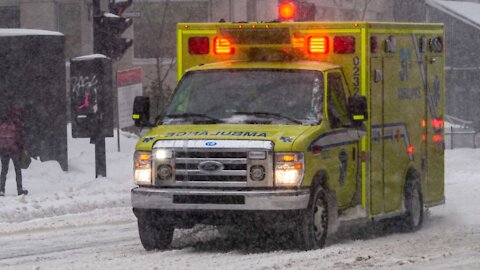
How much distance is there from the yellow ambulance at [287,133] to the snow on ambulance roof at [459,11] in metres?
41.3

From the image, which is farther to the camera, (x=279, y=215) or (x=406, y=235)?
(x=406, y=235)

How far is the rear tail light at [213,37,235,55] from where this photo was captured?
14562mm

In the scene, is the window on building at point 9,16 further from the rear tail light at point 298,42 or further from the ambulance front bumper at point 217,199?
the ambulance front bumper at point 217,199

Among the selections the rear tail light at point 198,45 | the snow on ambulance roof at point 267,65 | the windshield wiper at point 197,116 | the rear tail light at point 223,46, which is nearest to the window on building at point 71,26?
the rear tail light at point 198,45

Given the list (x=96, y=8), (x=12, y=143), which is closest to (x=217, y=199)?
(x=12, y=143)

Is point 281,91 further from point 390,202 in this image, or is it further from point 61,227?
point 61,227

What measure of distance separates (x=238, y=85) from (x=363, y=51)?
1.53m

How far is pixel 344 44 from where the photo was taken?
46.8 ft

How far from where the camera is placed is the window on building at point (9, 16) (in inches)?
1677

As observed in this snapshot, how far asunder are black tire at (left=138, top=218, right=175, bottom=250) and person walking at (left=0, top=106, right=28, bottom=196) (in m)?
8.06

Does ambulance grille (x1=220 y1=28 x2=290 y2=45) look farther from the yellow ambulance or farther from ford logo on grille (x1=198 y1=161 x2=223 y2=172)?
ford logo on grille (x1=198 y1=161 x2=223 y2=172)

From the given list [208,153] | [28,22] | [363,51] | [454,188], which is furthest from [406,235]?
[28,22]

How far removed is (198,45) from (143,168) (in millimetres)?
2440

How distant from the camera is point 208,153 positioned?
12.6 m
